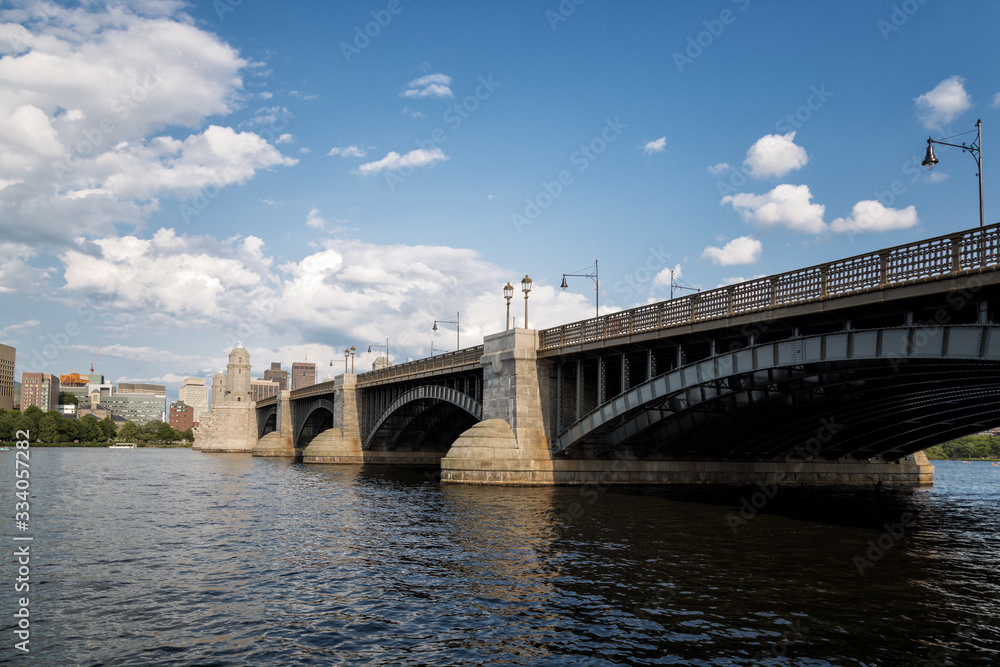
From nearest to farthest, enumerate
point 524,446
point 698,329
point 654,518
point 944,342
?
point 944,342 → point 654,518 → point 698,329 → point 524,446

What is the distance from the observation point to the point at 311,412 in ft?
320

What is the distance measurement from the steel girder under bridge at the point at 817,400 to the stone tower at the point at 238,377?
406 feet

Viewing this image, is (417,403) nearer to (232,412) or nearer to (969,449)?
(232,412)

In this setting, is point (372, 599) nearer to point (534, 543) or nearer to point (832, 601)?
point (534, 543)

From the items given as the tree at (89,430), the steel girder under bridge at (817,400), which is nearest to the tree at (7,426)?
the tree at (89,430)

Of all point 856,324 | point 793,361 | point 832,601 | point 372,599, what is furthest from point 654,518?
point 372,599

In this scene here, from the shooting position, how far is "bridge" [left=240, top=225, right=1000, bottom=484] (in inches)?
927

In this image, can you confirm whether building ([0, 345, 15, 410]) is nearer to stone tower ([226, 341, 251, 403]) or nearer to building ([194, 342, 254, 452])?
Result: building ([194, 342, 254, 452])

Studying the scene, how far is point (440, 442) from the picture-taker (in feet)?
265

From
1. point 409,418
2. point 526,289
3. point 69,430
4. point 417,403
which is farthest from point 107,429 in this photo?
point 526,289

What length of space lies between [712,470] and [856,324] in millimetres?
21173

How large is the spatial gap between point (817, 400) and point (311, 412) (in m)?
74.4

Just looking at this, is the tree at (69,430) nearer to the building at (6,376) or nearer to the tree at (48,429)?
the tree at (48,429)

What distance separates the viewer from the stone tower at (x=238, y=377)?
152625mm
